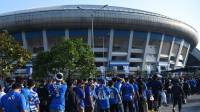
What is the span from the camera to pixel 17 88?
8.66m

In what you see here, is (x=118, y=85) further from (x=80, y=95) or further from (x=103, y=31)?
(x=103, y=31)

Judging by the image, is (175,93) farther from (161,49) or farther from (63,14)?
(161,49)

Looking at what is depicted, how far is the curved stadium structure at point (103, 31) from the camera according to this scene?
261 ft

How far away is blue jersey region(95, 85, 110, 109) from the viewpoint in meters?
15.2

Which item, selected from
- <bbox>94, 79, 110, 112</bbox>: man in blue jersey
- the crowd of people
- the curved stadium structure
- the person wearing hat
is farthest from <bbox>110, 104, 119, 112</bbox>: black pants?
the curved stadium structure

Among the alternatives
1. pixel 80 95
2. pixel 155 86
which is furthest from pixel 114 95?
pixel 155 86

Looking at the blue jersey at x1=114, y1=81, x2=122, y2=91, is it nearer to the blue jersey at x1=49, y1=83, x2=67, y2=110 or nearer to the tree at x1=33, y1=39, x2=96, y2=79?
the blue jersey at x1=49, y1=83, x2=67, y2=110

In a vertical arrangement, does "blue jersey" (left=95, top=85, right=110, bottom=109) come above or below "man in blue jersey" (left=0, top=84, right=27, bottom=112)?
below

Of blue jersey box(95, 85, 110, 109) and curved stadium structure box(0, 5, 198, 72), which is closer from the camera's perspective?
blue jersey box(95, 85, 110, 109)

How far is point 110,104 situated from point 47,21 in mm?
65183

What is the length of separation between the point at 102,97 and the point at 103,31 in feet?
219

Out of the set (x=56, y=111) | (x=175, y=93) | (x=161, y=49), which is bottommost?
(x=161, y=49)

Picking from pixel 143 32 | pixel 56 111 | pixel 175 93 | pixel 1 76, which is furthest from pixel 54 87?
pixel 143 32

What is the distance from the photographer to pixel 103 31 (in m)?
81.6
